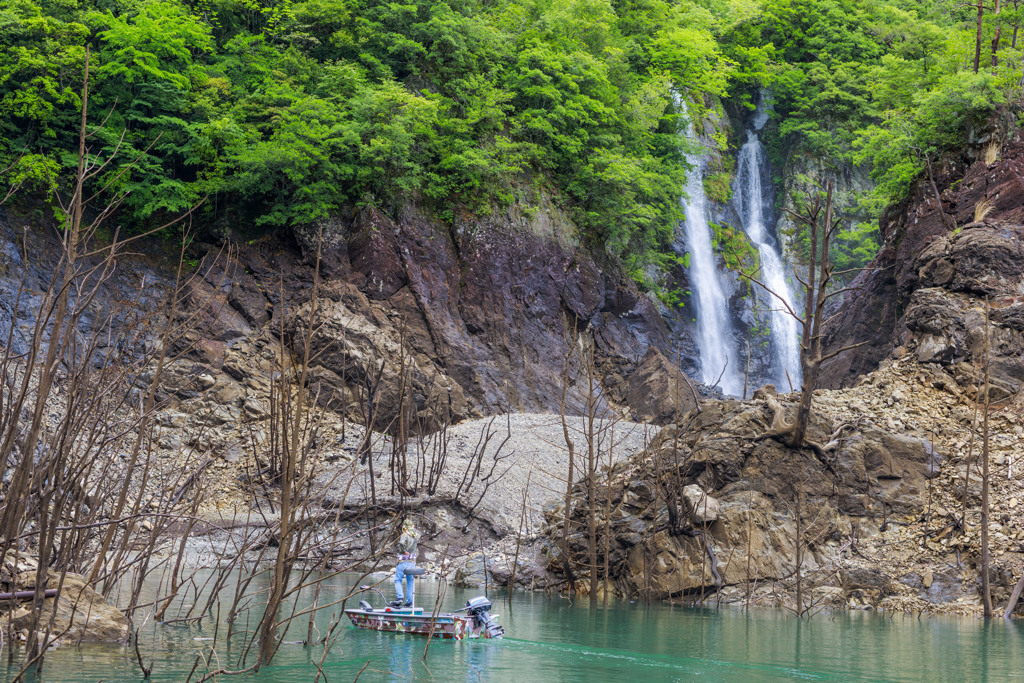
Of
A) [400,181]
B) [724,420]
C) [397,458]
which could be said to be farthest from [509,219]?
[724,420]

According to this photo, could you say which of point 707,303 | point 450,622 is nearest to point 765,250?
point 707,303

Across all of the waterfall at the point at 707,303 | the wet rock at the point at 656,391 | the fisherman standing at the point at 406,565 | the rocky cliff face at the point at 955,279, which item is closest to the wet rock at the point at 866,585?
the rocky cliff face at the point at 955,279

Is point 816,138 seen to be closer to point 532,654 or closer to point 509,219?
point 509,219

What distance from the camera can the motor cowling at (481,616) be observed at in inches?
487

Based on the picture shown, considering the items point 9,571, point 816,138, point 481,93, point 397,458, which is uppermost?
point 816,138

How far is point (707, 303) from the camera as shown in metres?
42.5

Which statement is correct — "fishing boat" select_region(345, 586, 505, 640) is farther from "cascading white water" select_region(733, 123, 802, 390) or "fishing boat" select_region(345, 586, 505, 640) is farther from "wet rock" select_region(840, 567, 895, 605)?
"cascading white water" select_region(733, 123, 802, 390)

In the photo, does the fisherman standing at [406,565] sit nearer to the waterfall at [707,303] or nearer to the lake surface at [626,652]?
the lake surface at [626,652]

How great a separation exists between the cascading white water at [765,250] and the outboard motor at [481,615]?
2831 centimetres

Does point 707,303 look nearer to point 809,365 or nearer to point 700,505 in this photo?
point 809,365

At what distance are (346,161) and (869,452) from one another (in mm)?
21051

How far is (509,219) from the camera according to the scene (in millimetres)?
35469

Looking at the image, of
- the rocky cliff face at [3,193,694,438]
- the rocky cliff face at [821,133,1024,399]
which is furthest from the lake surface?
the rocky cliff face at [3,193,694,438]

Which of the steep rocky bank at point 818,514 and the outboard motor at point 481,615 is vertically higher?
the steep rocky bank at point 818,514
